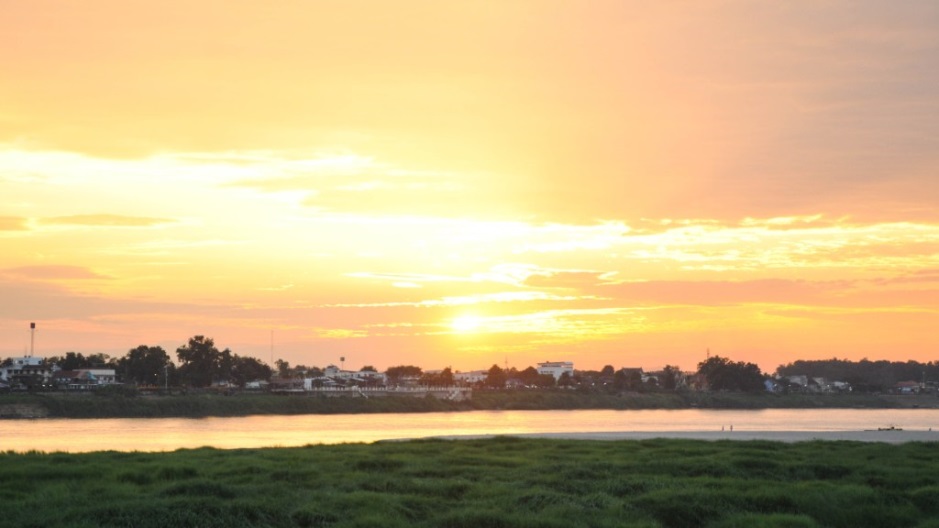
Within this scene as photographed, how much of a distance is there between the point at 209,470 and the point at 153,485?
158 inches

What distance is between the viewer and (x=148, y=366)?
504ft

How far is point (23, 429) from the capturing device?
84.1m

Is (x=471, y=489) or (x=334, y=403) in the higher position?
(x=334, y=403)

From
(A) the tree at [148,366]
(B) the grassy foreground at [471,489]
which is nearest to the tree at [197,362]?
(A) the tree at [148,366]

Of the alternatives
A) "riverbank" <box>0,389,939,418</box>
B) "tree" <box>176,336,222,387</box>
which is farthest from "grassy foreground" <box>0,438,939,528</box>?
"tree" <box>176,336,222,387</box>

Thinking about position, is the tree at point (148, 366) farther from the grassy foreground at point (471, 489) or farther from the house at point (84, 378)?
the grassy foreground at point (471, 489)

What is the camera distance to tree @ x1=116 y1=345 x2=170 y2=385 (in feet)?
504

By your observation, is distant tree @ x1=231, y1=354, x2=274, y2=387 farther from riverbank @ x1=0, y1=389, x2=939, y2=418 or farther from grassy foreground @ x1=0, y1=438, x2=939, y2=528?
grassy foreground @ x1=0, y1=438, x2=939, y2=528

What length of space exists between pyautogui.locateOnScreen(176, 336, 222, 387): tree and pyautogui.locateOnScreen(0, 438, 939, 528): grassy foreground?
11228 cm

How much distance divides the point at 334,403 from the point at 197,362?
23.6 meters

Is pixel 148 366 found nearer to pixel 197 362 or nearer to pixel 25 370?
pixel 197 362

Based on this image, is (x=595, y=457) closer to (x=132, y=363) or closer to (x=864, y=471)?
(x=864, y=471)

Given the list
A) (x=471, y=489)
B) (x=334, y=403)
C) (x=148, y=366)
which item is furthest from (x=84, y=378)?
(x=471, y=489)

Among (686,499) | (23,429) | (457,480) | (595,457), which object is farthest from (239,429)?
(686,499)
